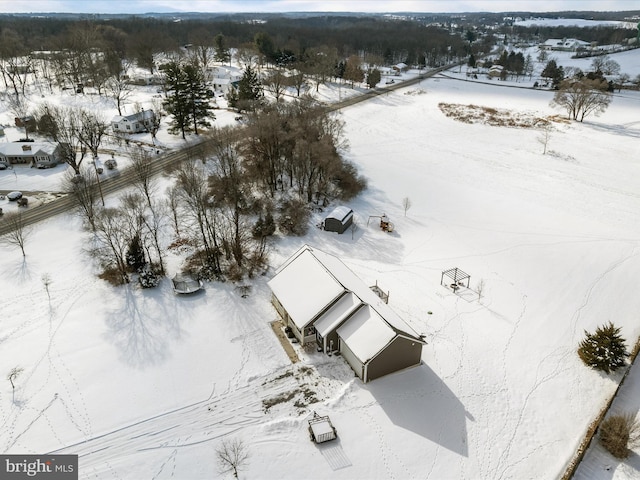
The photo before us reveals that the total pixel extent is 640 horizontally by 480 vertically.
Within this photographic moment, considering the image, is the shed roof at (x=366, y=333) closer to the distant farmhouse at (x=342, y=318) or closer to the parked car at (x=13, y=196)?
the distant farmhouse at (x=342, y=318)

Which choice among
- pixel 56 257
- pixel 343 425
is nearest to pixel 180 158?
pixel 56 257

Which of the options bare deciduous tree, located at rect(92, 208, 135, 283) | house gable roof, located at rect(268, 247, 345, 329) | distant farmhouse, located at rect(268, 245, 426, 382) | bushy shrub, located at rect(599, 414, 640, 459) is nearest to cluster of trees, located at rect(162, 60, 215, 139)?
bare deciduous tree, located at rect(92, 208, 135, 283)

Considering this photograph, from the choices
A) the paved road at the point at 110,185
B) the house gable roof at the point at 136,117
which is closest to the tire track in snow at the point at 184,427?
the paved road at the point at 110,185

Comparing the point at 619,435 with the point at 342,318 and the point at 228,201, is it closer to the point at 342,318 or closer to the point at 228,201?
the point at 342,318

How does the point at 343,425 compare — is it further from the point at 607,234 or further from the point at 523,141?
the point at 523,141

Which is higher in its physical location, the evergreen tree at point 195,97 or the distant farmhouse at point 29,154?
the evergreen tree at point 195,97

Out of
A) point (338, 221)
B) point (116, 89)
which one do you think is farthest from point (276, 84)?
point (338, 221)

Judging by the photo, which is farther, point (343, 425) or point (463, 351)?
point (463, 351)
